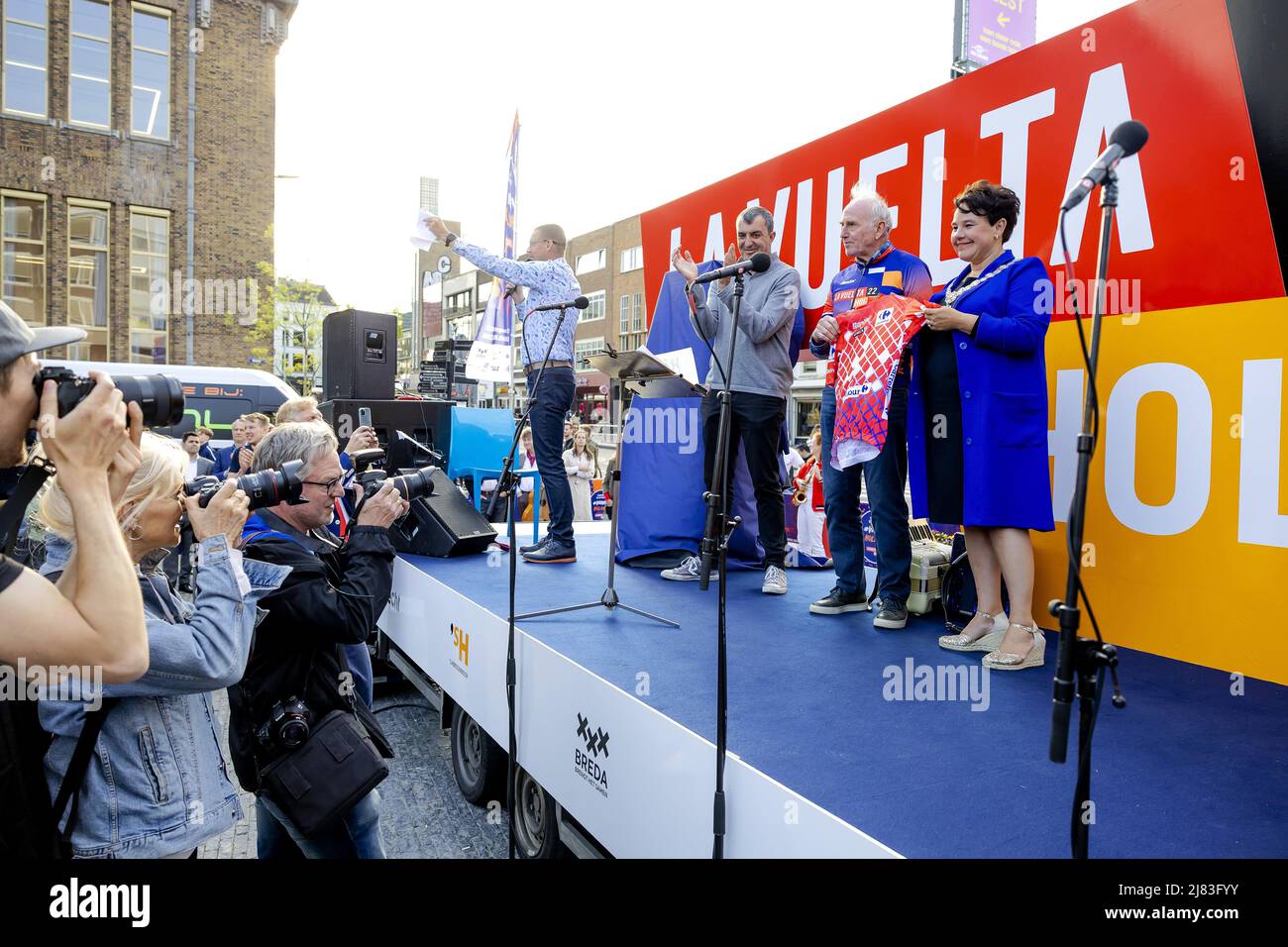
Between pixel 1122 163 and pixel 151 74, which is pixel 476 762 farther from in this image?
pixel 151 74

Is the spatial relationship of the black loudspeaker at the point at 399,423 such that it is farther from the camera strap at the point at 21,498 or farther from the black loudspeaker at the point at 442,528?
the camera strap at the point at 21,498

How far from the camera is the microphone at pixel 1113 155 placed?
1.47 metres

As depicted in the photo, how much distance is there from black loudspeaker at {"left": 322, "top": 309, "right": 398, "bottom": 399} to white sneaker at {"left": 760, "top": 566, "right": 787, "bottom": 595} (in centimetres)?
419

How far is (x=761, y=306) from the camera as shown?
3930mm

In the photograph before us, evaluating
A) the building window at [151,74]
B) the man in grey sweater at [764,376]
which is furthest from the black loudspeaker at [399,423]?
the building window at [151,74]

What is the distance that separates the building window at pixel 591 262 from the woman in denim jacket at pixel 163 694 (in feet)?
137

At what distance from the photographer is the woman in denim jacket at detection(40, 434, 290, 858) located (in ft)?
4.91

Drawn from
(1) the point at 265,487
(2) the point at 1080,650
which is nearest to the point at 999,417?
(2) the point at 1080,650

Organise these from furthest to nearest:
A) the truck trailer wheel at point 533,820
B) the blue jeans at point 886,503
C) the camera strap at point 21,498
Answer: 1. the blue jeans at point 886,503
2. the truck trailer wheel at point 533,820
3. the camera strap at point 21,498

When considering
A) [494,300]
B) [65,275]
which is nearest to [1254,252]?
[494,300]

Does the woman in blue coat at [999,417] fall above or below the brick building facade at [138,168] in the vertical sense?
below

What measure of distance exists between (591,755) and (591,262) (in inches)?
1703

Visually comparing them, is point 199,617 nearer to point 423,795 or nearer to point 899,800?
point 899,800

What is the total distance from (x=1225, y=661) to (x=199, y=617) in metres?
3.04
